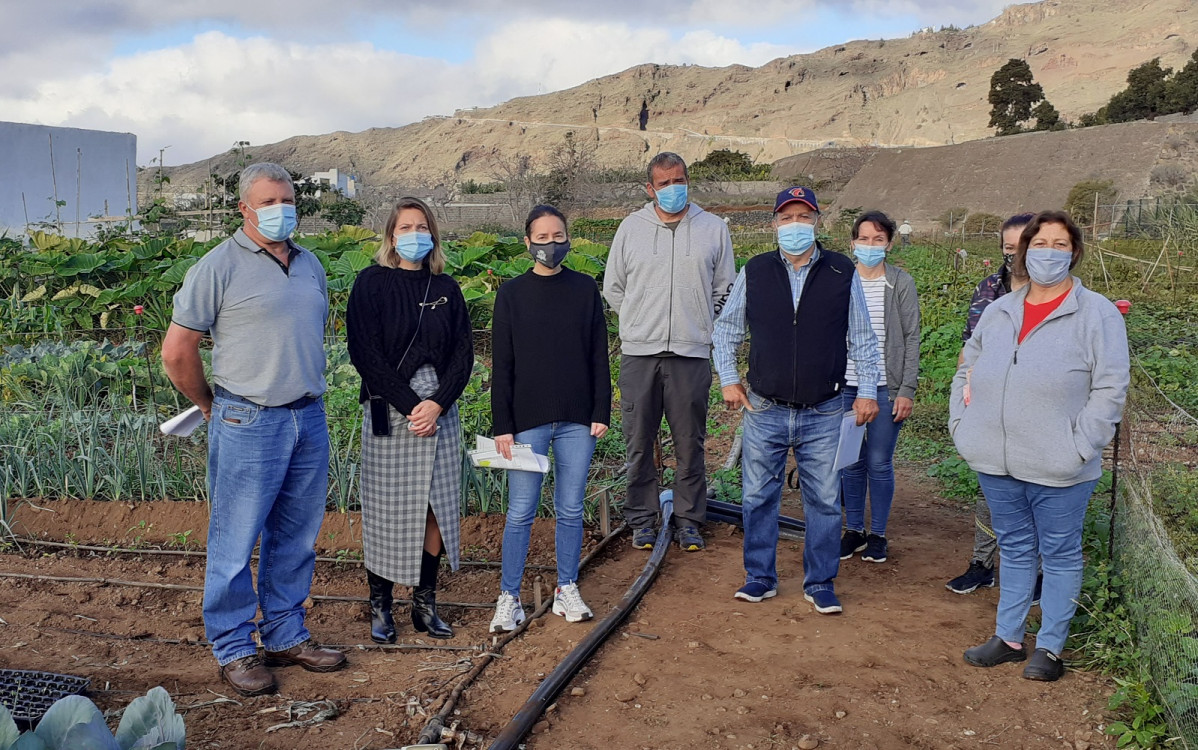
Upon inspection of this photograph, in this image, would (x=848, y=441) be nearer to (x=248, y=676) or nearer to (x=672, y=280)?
(x=672, y=280)

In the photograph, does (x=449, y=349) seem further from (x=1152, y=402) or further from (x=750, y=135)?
(x=750, y=135)

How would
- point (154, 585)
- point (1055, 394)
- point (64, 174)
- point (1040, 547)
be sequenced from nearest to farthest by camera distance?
point (1055, 394) < point (1040, 547) < point (154, 585) < point (64, 174)

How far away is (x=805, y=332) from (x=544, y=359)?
39.9 inches

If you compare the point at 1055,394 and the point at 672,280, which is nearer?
the point at 1055,394

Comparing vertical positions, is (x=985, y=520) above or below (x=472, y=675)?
above

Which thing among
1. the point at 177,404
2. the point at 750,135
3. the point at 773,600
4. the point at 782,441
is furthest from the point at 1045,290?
the point at 750,135

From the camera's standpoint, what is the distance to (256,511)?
3.31 m

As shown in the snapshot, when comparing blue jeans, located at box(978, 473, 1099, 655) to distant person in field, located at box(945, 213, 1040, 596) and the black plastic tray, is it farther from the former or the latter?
the black plastic tray

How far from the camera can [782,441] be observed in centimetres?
395

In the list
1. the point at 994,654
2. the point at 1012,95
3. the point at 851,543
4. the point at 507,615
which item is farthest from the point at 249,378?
the point at 1012,95

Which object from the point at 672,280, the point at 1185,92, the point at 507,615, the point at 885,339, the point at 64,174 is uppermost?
the point at 1185,92

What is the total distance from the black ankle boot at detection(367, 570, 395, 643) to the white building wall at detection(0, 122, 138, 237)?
16.0 m

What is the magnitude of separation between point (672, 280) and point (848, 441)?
3.69 ft

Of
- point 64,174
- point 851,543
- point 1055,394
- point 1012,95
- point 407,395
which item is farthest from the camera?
point 1012,95
